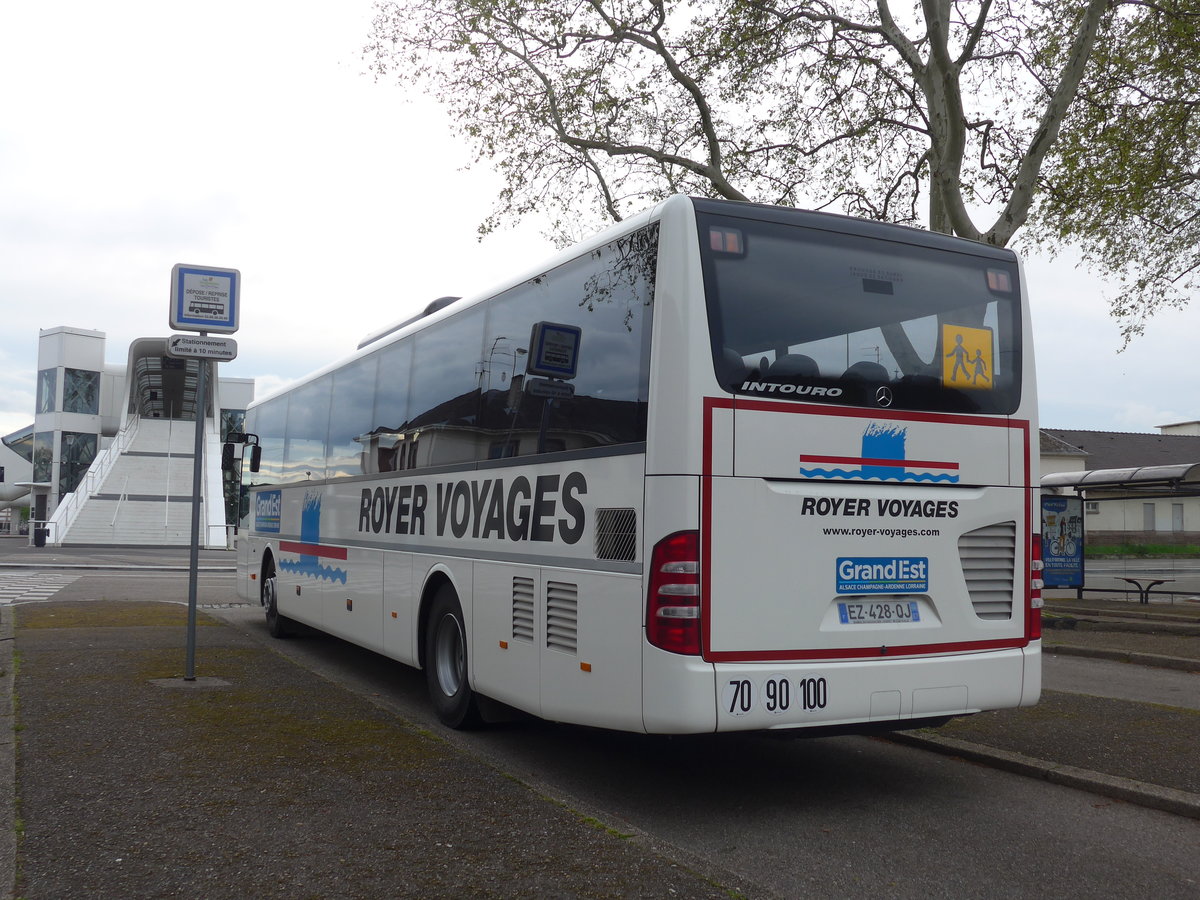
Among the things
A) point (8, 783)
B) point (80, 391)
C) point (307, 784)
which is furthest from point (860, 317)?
point (80, 391)

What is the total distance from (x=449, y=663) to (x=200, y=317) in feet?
12.7

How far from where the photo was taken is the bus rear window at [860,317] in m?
5.66

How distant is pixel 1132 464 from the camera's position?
6469 cm

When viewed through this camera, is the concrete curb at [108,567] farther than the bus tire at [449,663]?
Yes

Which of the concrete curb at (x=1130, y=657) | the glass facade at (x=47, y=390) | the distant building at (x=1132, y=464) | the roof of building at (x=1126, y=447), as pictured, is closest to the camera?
the concrete curb at (x=1130, y=657)

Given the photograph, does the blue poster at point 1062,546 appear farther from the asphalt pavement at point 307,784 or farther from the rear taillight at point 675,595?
the rear taillight at point 675,595

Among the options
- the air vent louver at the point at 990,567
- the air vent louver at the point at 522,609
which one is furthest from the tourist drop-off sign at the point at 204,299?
the air vent louver at the point at 990,567

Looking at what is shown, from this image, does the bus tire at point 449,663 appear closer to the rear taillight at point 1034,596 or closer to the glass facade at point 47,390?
the rear taillight at point 1034,596

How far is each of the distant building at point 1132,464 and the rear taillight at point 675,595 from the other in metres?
45.9

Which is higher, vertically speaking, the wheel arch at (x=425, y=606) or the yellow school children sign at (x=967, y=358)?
the yellow school children sign at (x=967, y=358)

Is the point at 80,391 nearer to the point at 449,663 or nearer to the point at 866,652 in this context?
the point at 449,663

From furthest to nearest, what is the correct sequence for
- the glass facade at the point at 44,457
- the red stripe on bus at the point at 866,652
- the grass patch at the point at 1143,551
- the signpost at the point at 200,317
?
the glass facade at the point at 44,457 → the grass patch at the point at 1143,551 → the signpost at the point at 200,317 → the red stripe on bus at the point at 866,652

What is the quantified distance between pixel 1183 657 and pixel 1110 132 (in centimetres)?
828

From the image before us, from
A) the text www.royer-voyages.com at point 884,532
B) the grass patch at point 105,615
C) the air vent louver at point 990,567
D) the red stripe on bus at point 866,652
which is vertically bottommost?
the grass patch at point 105,615
